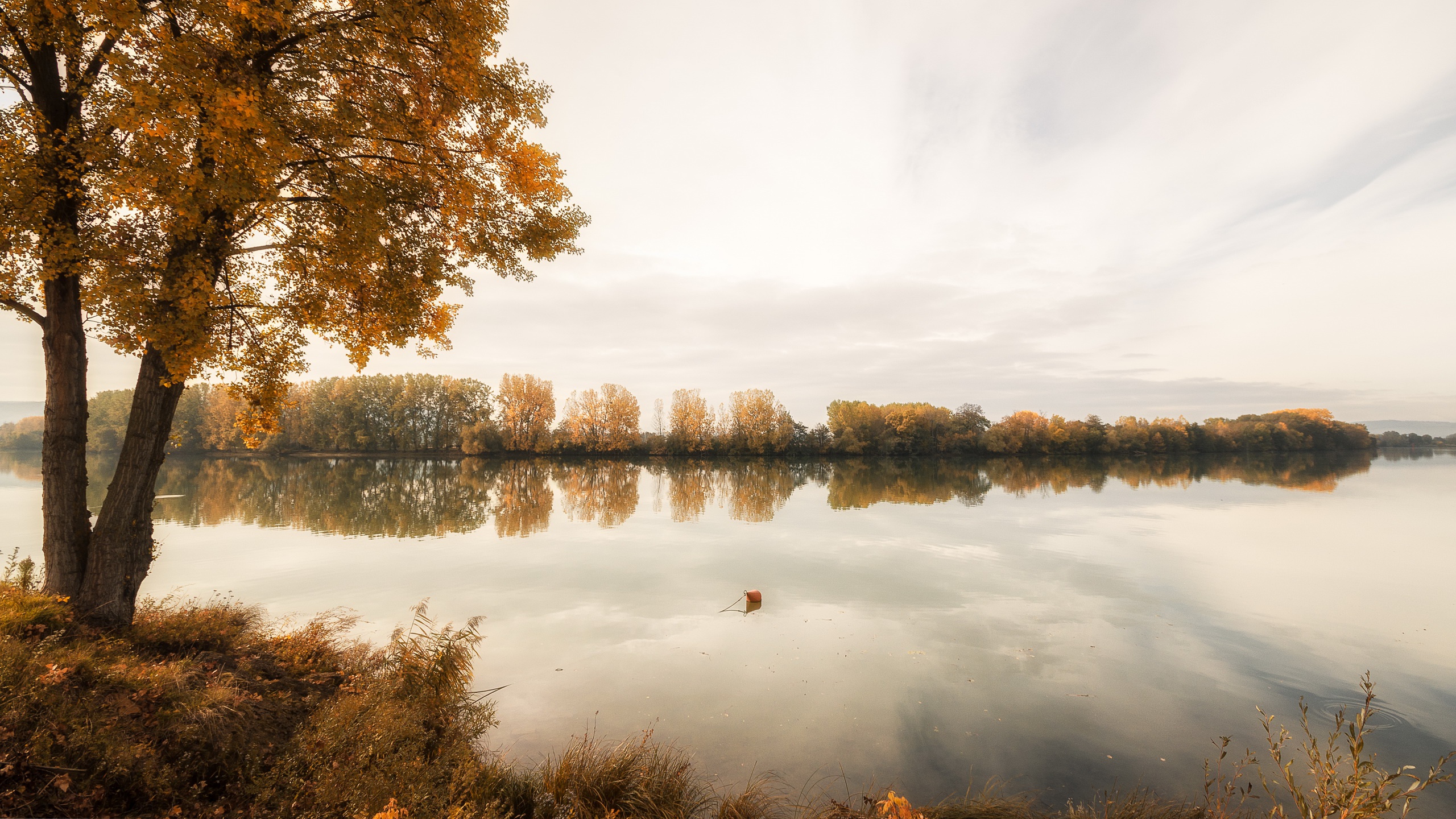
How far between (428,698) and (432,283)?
18.4ft

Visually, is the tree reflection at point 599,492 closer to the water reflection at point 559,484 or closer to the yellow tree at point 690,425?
the water reflection at point 559,484

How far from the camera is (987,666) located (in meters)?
9.71

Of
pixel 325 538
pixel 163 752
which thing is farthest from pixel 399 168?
pixel 325 538

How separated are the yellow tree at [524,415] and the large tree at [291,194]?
3113 inches

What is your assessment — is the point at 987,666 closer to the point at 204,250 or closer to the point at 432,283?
the point at 432,283

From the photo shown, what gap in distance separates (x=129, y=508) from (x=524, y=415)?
80.4m

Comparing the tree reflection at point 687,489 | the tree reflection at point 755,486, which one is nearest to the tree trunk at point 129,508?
the tree reflection at point 687,489

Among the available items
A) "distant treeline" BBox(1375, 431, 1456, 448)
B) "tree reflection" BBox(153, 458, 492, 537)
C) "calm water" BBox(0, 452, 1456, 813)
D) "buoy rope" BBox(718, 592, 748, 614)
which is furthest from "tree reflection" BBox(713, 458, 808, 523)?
"distant treeline" BBox(1375, 431, 1456, 448)

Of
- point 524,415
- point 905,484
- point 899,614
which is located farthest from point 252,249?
point 524,415

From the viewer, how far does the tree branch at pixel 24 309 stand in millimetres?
6227

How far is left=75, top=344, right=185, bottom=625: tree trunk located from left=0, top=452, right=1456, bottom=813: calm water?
15.1 feet

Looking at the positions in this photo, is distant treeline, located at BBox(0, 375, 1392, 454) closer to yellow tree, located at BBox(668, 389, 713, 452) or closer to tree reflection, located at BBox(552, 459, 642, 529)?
yellow tree, located at BBox(668, 389, 713, 452)

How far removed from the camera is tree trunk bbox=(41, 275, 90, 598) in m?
6.52

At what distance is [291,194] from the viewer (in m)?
7.77
